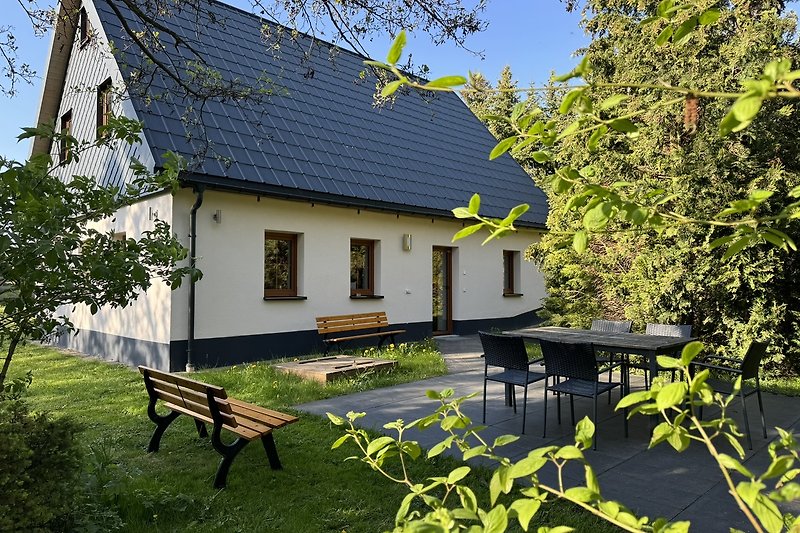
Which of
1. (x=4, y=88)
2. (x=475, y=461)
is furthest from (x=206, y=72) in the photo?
(x=475, y=461)

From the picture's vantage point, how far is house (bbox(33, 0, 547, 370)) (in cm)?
905

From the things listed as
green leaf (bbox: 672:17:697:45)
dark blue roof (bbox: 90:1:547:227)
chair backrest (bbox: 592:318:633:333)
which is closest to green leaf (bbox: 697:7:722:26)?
green leaf (bbox: 672:17:697:45)

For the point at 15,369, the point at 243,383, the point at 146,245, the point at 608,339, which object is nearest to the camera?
the point at 146,245

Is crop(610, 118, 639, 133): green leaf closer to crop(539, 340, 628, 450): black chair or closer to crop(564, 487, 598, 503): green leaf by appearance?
crop(564, 487, 598, 503): green leaf

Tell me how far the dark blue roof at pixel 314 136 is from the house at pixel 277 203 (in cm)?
4

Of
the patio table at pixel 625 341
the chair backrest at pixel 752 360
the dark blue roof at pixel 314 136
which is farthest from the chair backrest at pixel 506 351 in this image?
the dark blue roof at pixel 314 136

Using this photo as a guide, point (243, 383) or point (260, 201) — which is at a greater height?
point (260, 201)

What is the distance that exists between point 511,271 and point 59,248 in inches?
557

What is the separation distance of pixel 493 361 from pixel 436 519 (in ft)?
15.7

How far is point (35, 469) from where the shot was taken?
2.67 metres

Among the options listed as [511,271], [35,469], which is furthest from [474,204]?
[511,271]

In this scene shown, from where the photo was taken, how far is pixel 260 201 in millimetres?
9891

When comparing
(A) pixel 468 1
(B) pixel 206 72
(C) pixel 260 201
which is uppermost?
(A) pixel 468 1

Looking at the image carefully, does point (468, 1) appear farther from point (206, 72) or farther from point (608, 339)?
point (608, 339)
